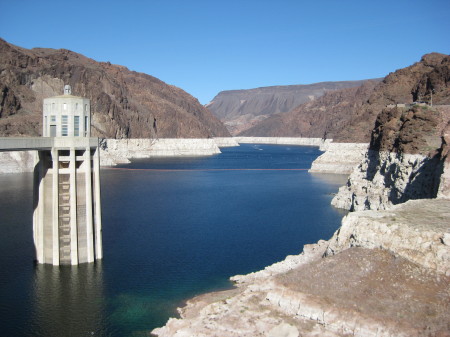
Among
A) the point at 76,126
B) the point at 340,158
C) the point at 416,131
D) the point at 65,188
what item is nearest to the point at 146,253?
the point at 65,188

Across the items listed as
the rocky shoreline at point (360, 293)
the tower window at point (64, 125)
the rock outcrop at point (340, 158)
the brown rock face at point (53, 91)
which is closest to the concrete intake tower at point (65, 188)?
the tower window at point (64, 125)

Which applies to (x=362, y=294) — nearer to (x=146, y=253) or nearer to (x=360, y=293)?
(x=360, y=293)

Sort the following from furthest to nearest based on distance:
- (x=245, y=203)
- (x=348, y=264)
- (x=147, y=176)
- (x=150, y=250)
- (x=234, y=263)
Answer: (x=147, y=176)
(x=245, y=203)
(x=150, y=250)
(x=234, y=263)
(x=348, y=264)

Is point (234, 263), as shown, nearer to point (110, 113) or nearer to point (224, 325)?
point (224, 325)

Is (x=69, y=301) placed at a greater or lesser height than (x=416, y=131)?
lesser

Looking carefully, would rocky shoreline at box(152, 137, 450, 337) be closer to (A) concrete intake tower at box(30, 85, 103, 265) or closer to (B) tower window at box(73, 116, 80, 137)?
(A) concrete intake tower at box(30, 85, 103, 265)

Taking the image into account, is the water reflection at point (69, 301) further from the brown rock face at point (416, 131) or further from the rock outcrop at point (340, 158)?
the rock outcrop at point (340, 158)

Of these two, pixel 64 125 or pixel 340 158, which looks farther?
pixel 340 158

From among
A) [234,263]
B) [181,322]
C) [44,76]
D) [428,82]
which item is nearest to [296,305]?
[181,322]
